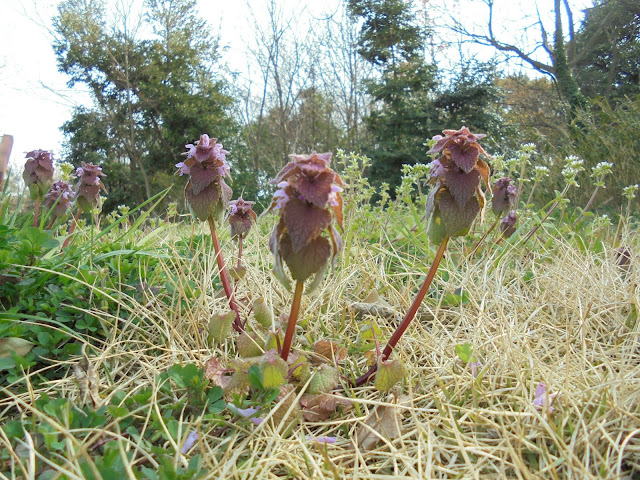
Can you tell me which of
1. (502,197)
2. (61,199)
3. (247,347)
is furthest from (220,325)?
(502,197)

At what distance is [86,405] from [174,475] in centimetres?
46

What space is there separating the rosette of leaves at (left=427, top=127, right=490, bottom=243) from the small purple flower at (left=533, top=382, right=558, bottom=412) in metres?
0.43

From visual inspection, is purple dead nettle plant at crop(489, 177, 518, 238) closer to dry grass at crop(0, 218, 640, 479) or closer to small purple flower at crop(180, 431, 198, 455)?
dry grass at crop(0, 218, 640, 479)

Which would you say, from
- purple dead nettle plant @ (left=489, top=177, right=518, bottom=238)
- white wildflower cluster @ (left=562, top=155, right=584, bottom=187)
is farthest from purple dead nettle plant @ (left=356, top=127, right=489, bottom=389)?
white wildflower cluster @ (left=562, top=155, right=584, bottom=187)

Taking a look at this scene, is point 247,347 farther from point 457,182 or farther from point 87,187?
point 87,187

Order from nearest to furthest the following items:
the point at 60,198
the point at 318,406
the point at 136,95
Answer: the point at 318,406, the point at 60,198, the point at 136,95

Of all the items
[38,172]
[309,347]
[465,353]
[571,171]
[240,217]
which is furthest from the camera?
[571,171]

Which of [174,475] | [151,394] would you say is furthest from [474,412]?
[151,394]

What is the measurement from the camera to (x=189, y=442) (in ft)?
3.25

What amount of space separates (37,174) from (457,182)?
2.05m

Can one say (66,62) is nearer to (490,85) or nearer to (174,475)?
(490,85)

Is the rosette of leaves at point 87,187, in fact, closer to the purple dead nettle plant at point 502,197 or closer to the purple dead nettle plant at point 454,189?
the purple dead nettle plant at point 454,189

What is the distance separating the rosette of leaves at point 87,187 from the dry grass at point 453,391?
0.51 m

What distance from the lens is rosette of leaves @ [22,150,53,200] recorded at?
2.12 m
